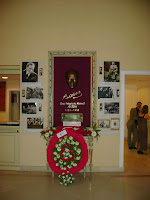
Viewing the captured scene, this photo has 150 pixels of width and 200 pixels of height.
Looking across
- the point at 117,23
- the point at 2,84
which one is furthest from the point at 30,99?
the point at 2,84

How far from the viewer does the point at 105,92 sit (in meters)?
4.16

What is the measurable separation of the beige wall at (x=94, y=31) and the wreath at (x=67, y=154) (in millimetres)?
814

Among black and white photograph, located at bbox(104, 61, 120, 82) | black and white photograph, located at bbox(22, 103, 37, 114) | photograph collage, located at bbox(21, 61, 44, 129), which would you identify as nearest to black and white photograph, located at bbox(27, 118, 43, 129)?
photograph collage, located at bbox(21, 61, 44, 129)

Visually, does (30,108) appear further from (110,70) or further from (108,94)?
(110,70)

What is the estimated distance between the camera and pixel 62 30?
4.16 m

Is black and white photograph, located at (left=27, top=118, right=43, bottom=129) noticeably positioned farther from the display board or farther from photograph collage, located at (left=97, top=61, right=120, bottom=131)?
photograph collage, located at (left=97, top=61, right=120, bottom=131)

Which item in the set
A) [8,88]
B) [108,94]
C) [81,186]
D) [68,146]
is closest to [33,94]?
[68,146]

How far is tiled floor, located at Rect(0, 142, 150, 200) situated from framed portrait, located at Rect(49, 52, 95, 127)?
4.06ft

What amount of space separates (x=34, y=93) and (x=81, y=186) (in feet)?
7.62

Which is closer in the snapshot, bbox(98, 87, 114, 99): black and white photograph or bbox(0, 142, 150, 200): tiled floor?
bbox(0, 142, 150, 200): tiled floor

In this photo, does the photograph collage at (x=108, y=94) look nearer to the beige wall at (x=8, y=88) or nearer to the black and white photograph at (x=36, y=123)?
the black and white photograph at (x=36, y=123)

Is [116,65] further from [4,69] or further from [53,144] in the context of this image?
[4,69]

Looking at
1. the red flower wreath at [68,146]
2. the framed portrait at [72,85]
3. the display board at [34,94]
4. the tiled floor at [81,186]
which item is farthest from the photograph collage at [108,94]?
the display board at [34,94]

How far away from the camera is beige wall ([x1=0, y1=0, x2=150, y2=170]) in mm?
4137
